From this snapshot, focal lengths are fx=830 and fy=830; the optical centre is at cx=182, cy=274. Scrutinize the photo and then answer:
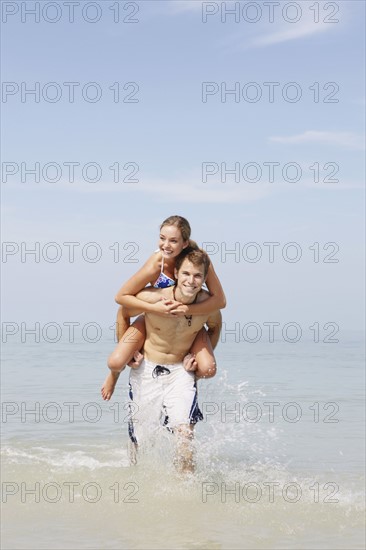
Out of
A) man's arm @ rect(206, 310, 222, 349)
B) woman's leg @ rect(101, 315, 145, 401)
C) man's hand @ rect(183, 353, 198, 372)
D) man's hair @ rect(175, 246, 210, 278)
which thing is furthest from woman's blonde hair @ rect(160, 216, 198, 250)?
man's hand @ rect(183, 353, 198, 372)

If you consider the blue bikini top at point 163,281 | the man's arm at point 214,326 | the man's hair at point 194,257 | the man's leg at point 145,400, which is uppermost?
the man's hair at point 194,257

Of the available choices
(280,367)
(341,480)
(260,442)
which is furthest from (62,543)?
(280,367)

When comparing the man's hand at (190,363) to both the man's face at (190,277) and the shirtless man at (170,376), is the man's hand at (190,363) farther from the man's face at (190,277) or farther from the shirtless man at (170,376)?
the man's face at (190,277)

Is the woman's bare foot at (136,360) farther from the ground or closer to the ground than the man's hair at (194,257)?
closer to the ground

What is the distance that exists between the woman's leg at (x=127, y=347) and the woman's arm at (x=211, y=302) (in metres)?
0.66

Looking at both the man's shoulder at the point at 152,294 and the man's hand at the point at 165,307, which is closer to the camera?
the man's hand at the point at 165,307

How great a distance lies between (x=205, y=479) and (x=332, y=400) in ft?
26.3

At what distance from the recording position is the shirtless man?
295 inches

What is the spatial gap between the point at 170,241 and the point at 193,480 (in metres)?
2.27

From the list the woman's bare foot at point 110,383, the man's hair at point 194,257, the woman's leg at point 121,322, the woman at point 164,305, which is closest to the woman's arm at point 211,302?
the woman at point 164,305

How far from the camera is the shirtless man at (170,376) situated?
7.50 meters

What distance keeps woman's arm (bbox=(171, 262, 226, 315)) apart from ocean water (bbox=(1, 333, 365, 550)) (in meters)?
1.33

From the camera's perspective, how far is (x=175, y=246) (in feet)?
22.8

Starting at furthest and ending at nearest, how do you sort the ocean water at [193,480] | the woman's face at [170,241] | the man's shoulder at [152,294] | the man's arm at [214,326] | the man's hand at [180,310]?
the man's arm at [214,326], the man's shoulder at [152,294], the man's hand at [180,310], the woman's face at [170,241], the ocean water at [193,480]
